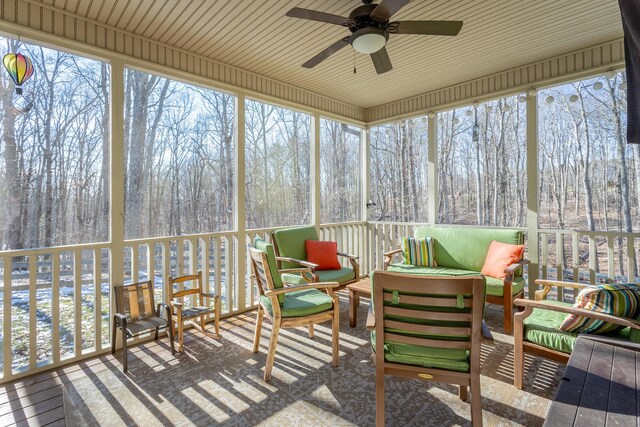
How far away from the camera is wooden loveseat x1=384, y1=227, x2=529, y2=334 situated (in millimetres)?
3495

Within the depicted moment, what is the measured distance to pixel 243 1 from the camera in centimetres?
275

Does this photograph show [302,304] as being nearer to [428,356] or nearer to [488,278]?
[428,356]

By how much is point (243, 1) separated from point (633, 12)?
265cm

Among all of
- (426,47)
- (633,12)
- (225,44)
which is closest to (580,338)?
(633,12)

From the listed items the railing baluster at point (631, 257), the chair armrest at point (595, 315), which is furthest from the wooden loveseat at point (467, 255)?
the chair armrest at point (595, 315)

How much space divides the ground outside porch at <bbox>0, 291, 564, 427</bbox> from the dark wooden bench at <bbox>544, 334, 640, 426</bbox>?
885 millimetres

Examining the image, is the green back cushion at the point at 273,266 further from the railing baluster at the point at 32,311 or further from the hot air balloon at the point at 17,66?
the hot air balloon at the point at 17,66

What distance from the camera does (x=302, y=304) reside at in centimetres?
274

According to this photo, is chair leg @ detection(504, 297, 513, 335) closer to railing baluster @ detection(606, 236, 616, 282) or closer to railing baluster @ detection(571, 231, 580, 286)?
railing baluster @ detection(571, 231, 580, 286)

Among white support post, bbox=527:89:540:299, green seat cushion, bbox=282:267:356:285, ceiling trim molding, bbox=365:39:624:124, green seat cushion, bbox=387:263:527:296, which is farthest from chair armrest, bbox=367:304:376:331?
ceiling trim molding, bbox=365:39:624:124

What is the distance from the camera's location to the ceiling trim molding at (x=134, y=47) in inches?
106

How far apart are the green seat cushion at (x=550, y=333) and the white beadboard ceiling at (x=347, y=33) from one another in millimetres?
2707

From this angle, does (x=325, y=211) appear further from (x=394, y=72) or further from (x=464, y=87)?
(x=464, y=87)

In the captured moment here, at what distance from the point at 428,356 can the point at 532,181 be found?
3.42 metres
